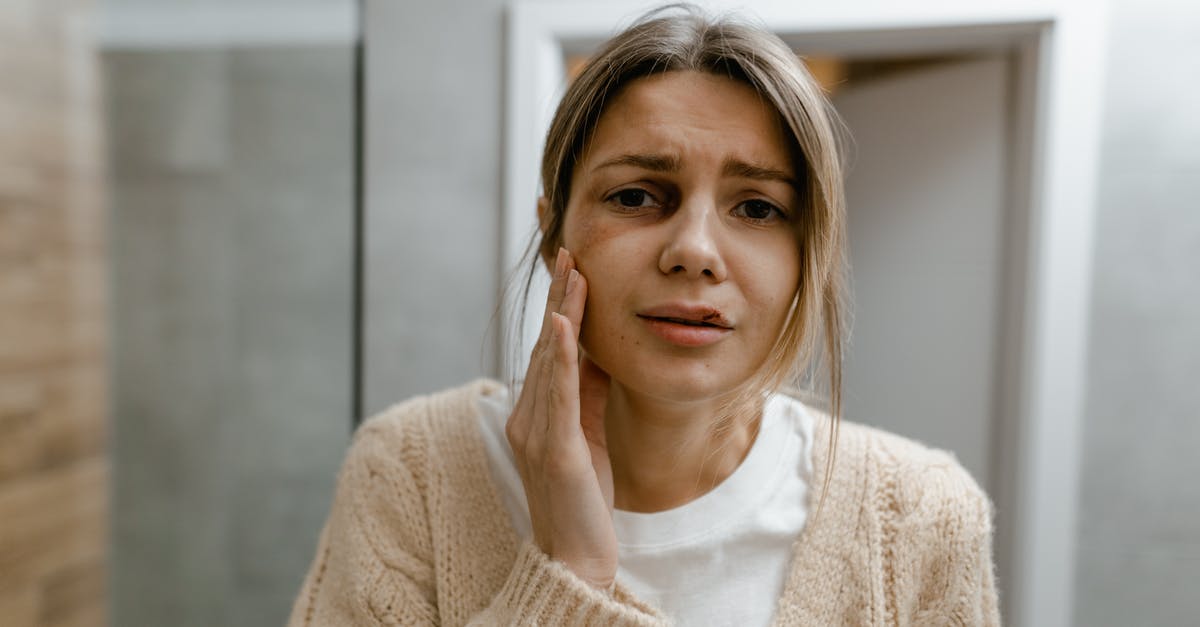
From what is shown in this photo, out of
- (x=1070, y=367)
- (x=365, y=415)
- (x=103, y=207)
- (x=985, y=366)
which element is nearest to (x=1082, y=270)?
(x=1070, y=367)

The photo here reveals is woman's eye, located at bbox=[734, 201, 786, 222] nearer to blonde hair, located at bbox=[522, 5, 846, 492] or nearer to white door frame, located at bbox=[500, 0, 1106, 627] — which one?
blonde hair, located at bbox=[522, 5, 846, 492]

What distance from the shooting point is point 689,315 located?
2.45 feet

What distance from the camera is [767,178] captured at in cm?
78

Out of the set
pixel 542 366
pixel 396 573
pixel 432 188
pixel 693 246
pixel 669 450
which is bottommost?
pixel 396 573

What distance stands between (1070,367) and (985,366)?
0.21 m

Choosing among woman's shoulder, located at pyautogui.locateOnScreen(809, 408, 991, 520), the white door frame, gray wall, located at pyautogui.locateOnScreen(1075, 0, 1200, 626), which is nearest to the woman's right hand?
woman's shoulder, located at pyautogui.locateOnScreen(809, 408, 991, 520)

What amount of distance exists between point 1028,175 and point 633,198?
35.3 inches

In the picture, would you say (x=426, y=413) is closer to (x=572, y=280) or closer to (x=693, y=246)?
(x=572, y=280)

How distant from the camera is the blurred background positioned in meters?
0.89

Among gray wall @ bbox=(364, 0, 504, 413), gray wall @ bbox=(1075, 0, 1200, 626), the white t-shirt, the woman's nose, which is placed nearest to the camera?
the woman's nose

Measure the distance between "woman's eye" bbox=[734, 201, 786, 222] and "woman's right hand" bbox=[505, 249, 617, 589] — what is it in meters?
0.17

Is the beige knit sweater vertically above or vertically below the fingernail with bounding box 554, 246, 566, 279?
below

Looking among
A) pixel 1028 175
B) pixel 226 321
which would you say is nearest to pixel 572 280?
pixel 226 321

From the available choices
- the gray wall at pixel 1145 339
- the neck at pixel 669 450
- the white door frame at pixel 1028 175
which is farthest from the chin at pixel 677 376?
the gray wall at pixel 1145 339
